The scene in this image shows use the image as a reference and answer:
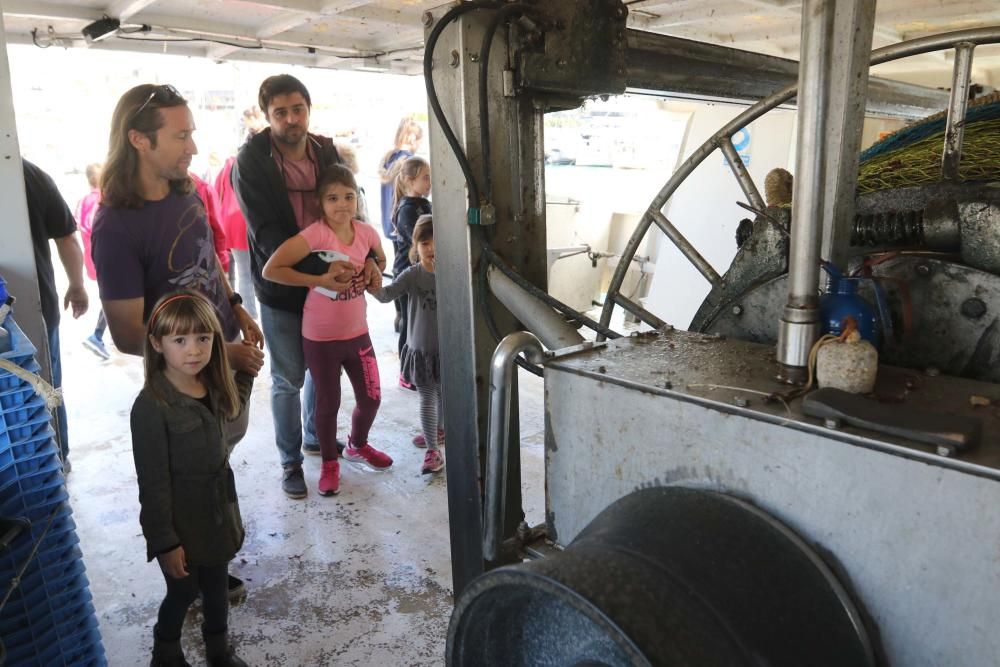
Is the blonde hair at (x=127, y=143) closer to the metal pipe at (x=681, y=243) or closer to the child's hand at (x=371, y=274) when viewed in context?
the child's hand at (x=371, y=274)

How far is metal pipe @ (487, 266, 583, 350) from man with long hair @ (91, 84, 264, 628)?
1148 mm

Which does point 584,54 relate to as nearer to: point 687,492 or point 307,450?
point 687,492

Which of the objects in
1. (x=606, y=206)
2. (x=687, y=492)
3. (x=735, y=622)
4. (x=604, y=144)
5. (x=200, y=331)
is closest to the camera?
(x=735, y=622)

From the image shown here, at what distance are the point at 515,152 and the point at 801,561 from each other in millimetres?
892

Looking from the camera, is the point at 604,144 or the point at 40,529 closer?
the point at 40,529

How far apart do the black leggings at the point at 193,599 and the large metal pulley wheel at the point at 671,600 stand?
4.32 ft

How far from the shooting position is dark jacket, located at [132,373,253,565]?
6.09 feet

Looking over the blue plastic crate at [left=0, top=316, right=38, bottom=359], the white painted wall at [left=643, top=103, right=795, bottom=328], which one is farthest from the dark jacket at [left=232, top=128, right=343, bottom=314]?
the white painted wall at [left=643, top=103, right=795, bottom=328]

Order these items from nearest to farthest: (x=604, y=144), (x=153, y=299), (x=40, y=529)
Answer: (x=40, y=529), (x=153, y=299), (x=604, y=144)

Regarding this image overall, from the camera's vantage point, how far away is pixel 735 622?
737 mm

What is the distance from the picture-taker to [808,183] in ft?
3.05

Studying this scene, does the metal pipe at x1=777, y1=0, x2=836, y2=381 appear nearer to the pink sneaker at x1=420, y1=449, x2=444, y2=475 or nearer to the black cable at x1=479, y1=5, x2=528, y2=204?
the black cable at x1=479, y1=5, x2=528, y2=204

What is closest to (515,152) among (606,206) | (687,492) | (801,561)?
(687,492)

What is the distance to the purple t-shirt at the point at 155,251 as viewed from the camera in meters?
2.15
